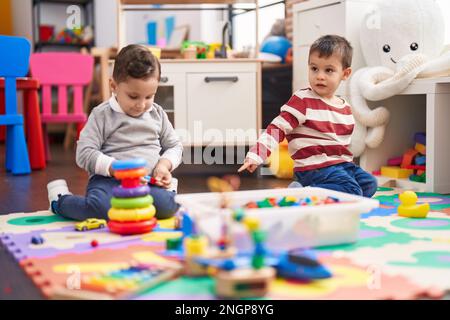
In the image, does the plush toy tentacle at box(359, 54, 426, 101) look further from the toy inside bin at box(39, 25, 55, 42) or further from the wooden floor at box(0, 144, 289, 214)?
the toy inside bin at box(39, 25, 55, 42)

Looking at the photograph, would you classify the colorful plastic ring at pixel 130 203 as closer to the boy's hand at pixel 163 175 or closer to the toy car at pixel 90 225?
the toy car at pixel 90 225

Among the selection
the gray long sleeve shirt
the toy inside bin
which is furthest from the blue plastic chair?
the toy inside bin

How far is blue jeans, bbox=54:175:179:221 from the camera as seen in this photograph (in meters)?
1.38

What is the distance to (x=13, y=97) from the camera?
2490 millimetres

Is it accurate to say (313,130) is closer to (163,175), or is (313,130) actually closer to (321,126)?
(321,126)

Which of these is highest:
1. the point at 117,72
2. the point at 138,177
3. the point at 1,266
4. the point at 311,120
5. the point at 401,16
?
the point at 401,16

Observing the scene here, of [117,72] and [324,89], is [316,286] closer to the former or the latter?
[117,72]

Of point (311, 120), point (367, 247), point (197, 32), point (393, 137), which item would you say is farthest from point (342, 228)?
point (197, 32)

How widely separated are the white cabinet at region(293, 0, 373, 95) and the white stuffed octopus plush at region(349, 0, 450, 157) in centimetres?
5

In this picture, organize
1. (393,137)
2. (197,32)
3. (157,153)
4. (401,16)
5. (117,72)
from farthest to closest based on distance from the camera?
(197,32)
(393,137)
(401,16)
(157,153)
(117,72)

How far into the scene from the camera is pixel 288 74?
A: 288 cm

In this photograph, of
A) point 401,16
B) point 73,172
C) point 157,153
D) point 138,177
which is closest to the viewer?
point 138,177

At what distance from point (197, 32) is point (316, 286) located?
3.44 meters

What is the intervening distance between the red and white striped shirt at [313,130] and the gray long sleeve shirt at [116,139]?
13.0 inches
